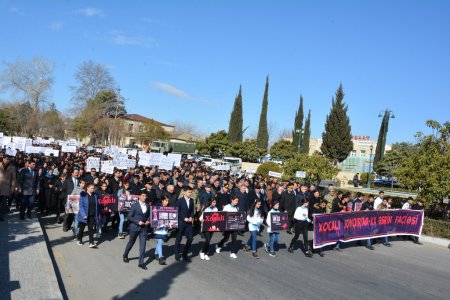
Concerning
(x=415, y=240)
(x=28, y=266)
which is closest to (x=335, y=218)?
(x=415, y=240)

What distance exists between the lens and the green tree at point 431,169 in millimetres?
18141

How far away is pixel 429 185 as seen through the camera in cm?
1844

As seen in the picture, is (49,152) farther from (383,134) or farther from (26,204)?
(383,134)

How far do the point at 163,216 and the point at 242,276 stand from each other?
90.5 inches

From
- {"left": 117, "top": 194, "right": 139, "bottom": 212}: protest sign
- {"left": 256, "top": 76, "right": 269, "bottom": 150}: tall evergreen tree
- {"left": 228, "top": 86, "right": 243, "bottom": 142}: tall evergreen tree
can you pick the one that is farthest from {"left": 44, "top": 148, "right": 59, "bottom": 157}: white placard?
{"left": 256, "top": 76, "right": 269, "bottom": 150}: tall evergreen tree

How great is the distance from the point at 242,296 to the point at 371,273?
449cm

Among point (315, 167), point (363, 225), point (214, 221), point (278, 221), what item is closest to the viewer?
point (214, 221)

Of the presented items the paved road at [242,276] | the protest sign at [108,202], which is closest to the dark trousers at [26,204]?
the paved road at [242,276]

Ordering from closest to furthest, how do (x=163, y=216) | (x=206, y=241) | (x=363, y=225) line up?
(x=163, y=216)
(x=206, y=241)
(x=363, y=225)

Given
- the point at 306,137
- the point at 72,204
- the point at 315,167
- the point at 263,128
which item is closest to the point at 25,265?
the point at 72,204

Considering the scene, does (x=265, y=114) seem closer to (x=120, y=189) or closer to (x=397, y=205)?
(x=397, y=205)

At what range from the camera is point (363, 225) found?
14.3 m

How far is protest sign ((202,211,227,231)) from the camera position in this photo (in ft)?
35.3

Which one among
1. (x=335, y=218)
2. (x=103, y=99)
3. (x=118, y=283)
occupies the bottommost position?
(x=118, y=283)
